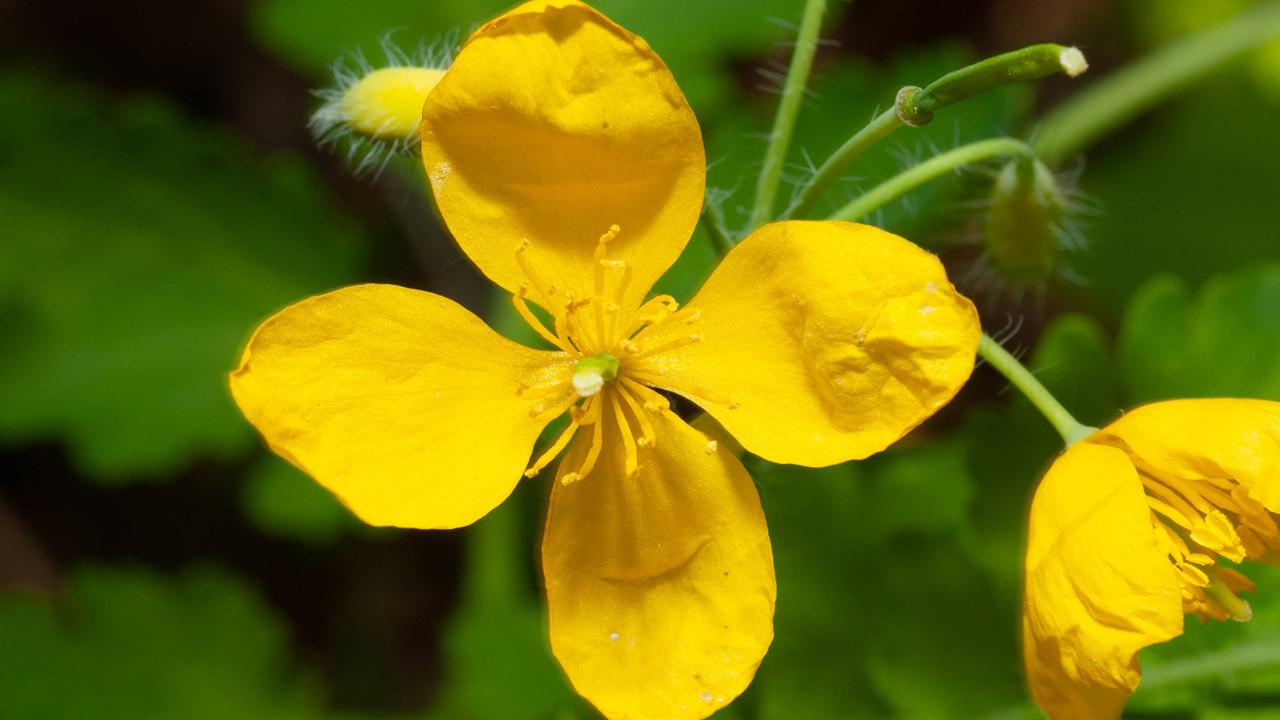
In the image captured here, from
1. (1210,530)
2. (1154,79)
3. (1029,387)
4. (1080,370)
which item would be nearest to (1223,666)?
(1080,370)

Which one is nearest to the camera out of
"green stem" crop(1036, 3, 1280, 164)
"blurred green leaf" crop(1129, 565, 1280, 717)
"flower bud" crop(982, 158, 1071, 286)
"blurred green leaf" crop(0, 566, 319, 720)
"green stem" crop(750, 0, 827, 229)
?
"green stem" crop(750, 0, 827, 229)

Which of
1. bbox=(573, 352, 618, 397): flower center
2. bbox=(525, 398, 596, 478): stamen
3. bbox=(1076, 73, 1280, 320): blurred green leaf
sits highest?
bbox=(573, 352, 618, 397): flower center

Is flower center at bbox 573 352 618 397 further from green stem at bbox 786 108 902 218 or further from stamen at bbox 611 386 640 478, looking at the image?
green stem at bbox 786 108 902 218

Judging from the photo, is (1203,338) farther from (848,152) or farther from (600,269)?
(600,269)

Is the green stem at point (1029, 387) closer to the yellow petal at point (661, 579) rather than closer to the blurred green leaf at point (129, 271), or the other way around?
the yellow petal at point (661, 579)

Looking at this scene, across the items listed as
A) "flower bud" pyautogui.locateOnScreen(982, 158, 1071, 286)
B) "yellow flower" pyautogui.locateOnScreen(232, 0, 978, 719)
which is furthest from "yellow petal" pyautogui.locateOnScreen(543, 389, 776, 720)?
"flower bud" pyautogui.locateOnScreen(982, 158, 1071, 286)

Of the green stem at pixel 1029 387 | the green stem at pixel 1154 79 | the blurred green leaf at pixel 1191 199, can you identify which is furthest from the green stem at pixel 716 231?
the blurred green leaf at pixel 1191 199

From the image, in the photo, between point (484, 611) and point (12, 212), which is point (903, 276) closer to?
point (484, 611)
